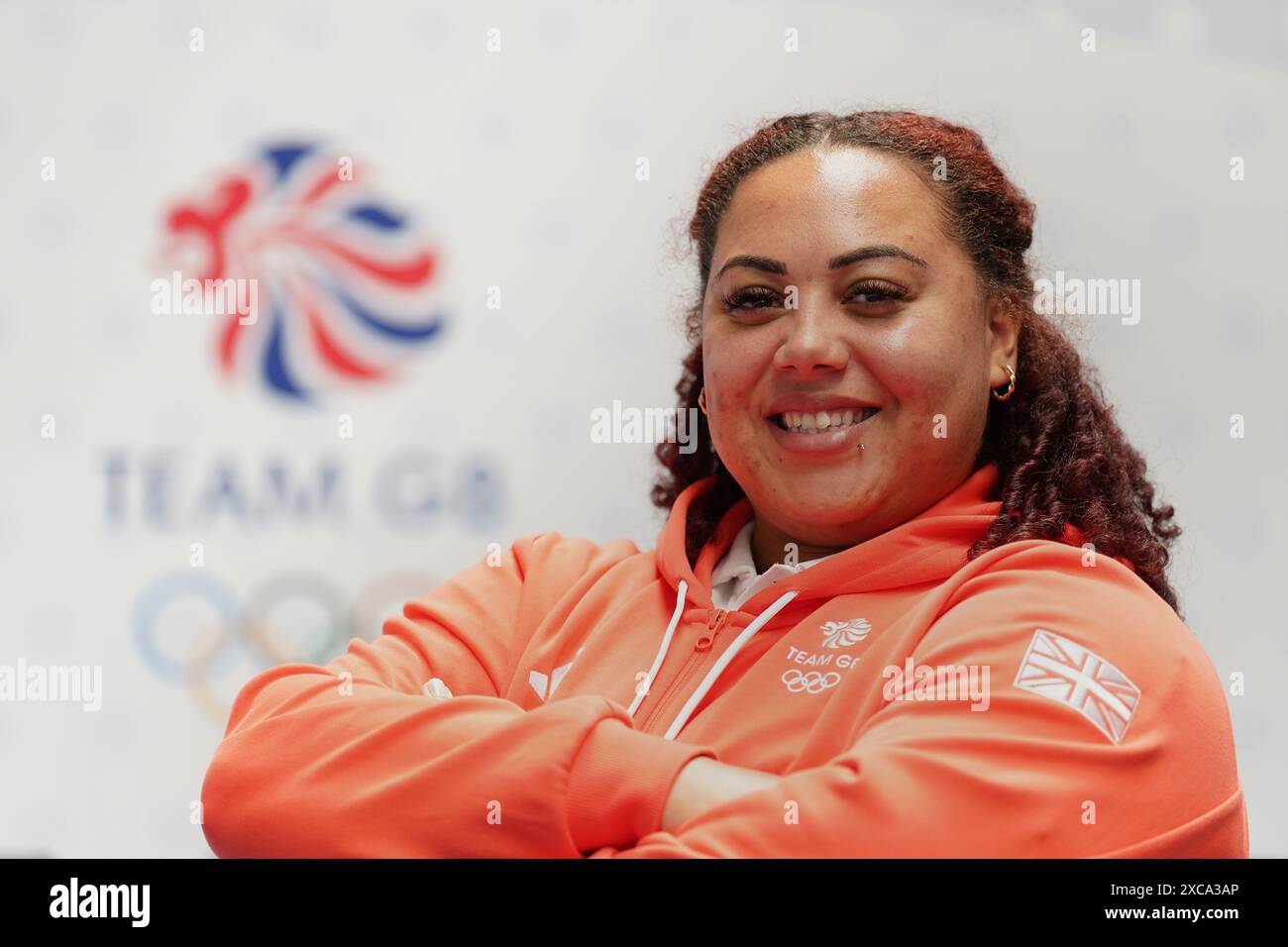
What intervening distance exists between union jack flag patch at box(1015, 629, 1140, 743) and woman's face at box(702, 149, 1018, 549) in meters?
0.35

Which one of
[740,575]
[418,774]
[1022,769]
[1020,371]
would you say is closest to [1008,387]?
[1020,371]

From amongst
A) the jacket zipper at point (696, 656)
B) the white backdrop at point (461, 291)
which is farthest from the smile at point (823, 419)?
the white backdrop at point (461, 291)

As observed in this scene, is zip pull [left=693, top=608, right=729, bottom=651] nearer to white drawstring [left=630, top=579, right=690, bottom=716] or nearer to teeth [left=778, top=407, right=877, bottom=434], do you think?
white drawstring [left=630, top=579, right=690, bottom=716]

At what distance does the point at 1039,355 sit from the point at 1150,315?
67cm

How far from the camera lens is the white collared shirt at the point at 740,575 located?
1.44 metres

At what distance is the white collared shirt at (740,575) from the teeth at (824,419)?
143 mm

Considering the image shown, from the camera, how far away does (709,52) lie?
7.15ft

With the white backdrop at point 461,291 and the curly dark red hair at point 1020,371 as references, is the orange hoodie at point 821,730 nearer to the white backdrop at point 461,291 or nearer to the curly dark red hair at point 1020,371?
the curly dark red hair at point 1020,371

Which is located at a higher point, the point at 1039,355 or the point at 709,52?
the point at 709,52

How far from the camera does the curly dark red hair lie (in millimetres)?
1402

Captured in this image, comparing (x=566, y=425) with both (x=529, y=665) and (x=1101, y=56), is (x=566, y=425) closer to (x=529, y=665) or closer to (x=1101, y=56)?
(x=529, y=665)

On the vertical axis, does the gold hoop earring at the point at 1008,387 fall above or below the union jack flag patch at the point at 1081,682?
above
